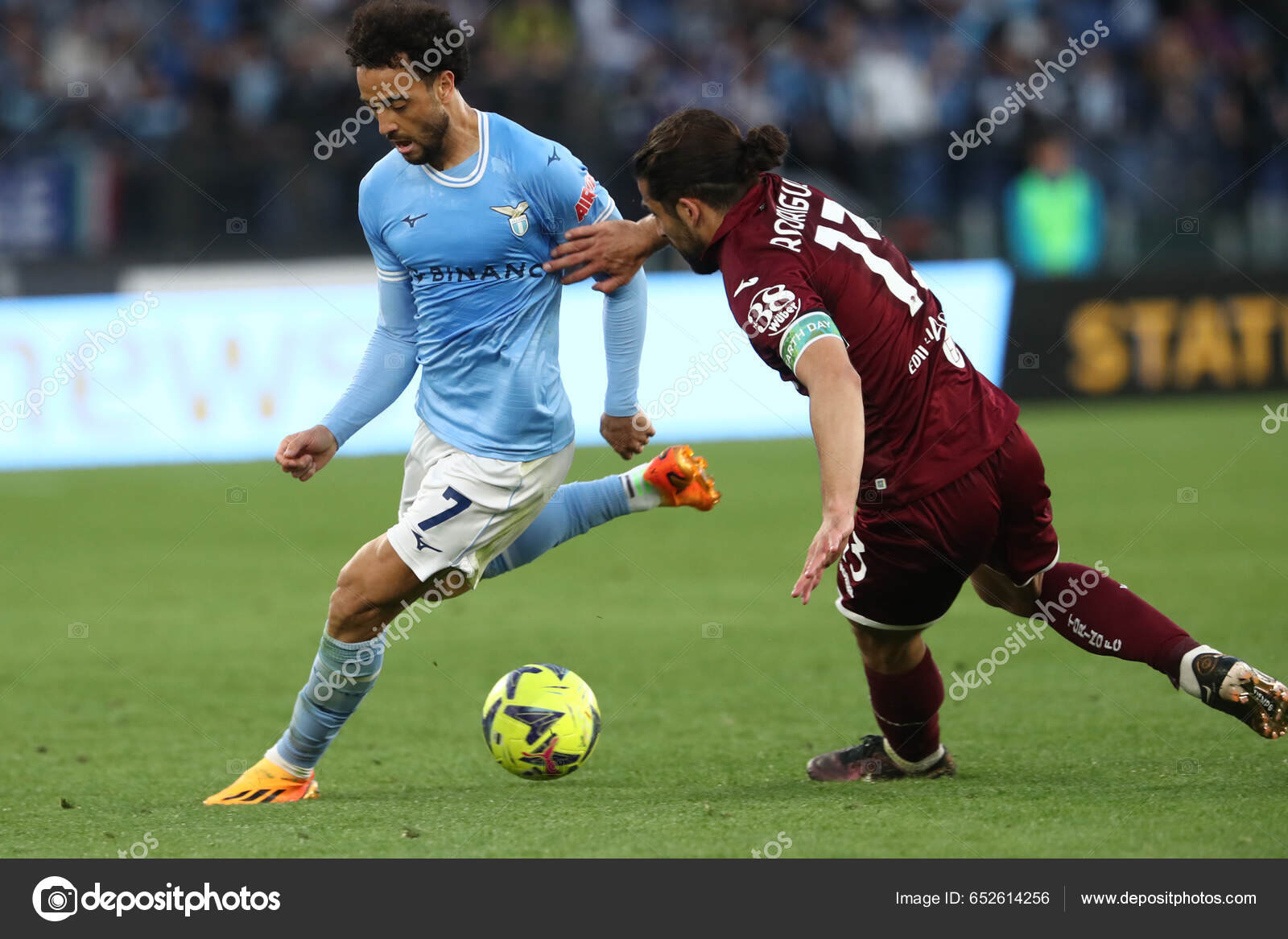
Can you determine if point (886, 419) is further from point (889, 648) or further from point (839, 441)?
point (889, 648)

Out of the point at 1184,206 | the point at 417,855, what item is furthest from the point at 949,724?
the point at 1184,206

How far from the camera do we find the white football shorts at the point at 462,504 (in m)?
4.99

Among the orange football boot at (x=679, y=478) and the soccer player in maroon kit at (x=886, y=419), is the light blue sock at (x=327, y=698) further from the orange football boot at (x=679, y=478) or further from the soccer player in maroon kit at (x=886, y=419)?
the soccer player in maroon kit at (x=886, y=419)

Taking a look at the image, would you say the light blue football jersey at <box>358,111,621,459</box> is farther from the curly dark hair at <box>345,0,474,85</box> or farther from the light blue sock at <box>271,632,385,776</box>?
the light blue sock at <box>271,632,385,776</box>

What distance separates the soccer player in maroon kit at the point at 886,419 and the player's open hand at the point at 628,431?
0.55 meters

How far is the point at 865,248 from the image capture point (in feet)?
15.2

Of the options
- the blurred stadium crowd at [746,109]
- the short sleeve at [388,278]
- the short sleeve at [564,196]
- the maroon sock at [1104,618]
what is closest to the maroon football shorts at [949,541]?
the maroon sock at [1104,618]

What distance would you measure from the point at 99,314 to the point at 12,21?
489 centimetres

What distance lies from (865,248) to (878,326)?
0.23m

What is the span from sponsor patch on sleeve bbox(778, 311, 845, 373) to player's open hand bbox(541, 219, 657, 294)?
0.89m
